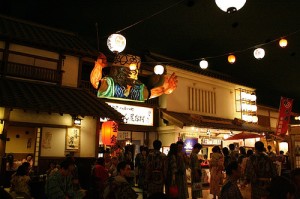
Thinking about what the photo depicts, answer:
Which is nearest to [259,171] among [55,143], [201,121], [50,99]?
[50,99]

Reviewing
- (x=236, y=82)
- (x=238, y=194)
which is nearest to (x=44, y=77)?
(x=238, y=194)

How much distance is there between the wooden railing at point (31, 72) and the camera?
1323 cm

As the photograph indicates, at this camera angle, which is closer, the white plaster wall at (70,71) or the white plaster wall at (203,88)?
the white plaster wall at (70,71)

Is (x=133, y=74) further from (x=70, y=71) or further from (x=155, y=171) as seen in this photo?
(x=155, y=171)

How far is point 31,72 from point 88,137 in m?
4.19

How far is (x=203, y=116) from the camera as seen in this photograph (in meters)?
21.8

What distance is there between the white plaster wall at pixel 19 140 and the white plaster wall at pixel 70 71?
19.8 ft

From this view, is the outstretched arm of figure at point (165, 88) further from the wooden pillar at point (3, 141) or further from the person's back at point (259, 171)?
the person's back at point (259, 171)

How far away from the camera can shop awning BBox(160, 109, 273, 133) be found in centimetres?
1886

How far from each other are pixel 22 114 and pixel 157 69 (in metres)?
8.47

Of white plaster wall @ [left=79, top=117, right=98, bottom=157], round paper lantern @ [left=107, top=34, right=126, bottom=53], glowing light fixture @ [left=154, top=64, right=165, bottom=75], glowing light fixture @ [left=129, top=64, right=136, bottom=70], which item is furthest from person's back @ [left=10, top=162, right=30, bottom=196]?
glowing light fixture @ [left=154, top=64, right=165, bottom=75]

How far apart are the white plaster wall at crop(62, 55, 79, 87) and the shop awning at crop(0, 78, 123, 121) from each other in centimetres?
35

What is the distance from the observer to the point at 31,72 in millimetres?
13820

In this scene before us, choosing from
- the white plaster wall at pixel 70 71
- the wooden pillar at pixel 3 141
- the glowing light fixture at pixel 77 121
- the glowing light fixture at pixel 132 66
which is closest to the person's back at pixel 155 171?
the glowing light fixture at pixel 77 121
